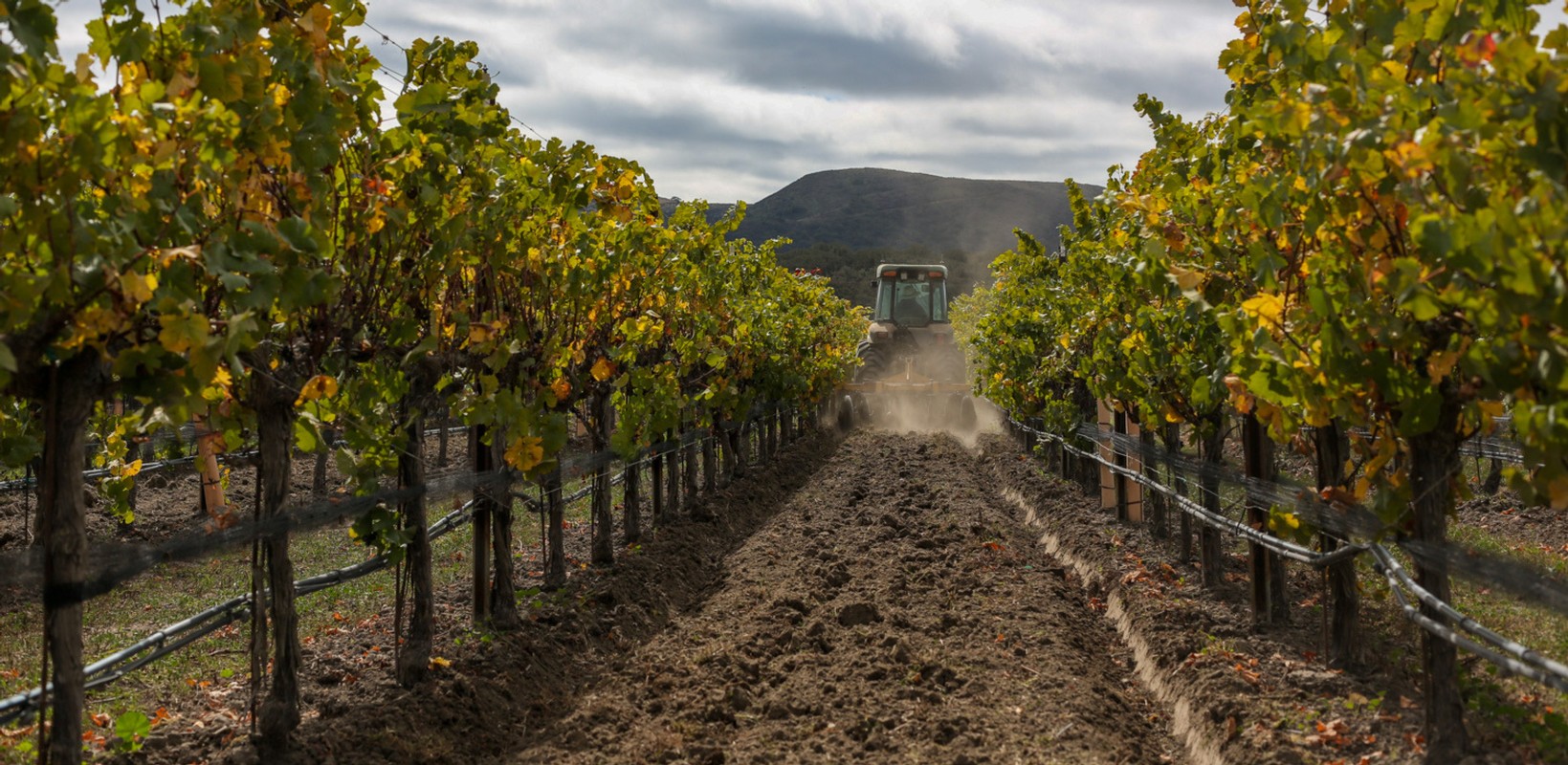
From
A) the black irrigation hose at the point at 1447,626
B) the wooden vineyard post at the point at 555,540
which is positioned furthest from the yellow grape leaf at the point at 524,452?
the black irrigation hose at the point at 1447,626

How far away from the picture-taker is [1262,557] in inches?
262

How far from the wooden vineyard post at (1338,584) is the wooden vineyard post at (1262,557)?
74 cm

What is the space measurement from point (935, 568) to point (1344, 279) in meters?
5.27

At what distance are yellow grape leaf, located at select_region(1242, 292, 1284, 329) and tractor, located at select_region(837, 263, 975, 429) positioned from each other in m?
18.9

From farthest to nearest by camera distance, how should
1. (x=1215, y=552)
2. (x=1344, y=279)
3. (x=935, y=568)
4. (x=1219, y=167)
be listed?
(x=935, y=568), (x=1215, y=552), (x=1219, y=167), (x=1344, y=279)

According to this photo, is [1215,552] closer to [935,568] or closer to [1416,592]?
[935,568]

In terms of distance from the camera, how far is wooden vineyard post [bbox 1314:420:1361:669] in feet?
18.5

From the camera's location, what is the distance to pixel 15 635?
7.95 m

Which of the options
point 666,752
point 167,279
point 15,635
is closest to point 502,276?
point 666,752

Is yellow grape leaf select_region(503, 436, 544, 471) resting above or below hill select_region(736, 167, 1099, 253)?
below

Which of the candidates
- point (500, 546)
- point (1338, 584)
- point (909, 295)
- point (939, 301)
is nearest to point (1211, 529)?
point (1338, 584)

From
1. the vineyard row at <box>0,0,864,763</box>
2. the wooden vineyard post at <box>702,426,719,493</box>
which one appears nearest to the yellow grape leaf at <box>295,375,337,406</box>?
the vineyard row at <box>0,0,864,763</box>

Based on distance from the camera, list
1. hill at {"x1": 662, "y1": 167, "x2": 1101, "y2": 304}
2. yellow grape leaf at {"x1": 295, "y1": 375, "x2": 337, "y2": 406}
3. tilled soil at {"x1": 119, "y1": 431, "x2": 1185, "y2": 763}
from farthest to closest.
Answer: hill at {"x1": 662, "y1": 167, "x2": 1101, "y2": 304}
tilled soil at {"x1": 119, "y1": 431, "x2": 1185, "y2": 763}
yellow grape leaf at {"x1": 295, "y1": 375, "x2": 337, "y2": 406}

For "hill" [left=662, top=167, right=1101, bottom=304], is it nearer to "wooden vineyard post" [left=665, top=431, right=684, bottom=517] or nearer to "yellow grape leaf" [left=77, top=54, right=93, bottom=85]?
"wooden vineyard post" [left=665, top=431, right=684, bottom=517]
